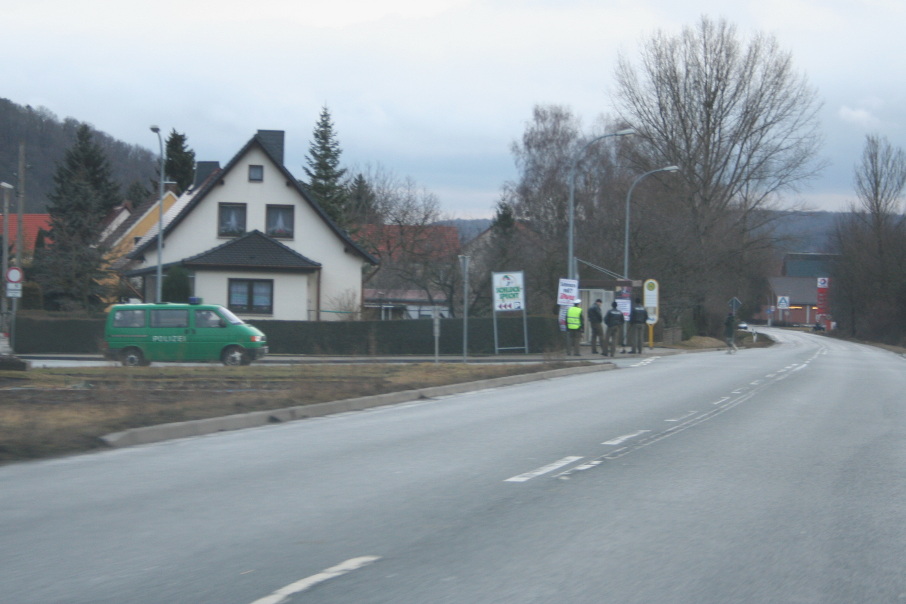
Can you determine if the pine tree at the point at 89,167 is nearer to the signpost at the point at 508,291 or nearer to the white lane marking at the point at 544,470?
the signpost at the point at 508,291

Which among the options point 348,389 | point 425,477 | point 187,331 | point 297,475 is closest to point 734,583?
point 425,477

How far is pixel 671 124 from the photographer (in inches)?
1967

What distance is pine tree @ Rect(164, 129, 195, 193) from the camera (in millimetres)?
86875

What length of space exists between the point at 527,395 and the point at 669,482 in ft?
27.7

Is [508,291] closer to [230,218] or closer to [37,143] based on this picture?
[230,218]

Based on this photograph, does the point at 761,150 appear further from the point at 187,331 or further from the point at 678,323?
the point at 187,331

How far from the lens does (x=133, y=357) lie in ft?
82.1

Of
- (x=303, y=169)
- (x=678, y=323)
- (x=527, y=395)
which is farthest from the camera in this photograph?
(x=303, y=169)

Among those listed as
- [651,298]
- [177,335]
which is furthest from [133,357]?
[651,298]

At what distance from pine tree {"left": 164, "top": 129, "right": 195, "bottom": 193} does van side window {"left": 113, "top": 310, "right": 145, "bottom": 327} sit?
6406 cm

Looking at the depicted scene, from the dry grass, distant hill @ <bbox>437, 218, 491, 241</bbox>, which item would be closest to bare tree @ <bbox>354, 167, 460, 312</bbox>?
distant hill @ <bbox>437, 218, 491, 241</bbox>

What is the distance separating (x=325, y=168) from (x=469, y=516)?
61.8 metres

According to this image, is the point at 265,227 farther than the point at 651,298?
Yes

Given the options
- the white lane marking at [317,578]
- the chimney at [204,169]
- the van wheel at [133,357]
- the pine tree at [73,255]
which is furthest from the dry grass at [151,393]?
the chimney at [204,169]
